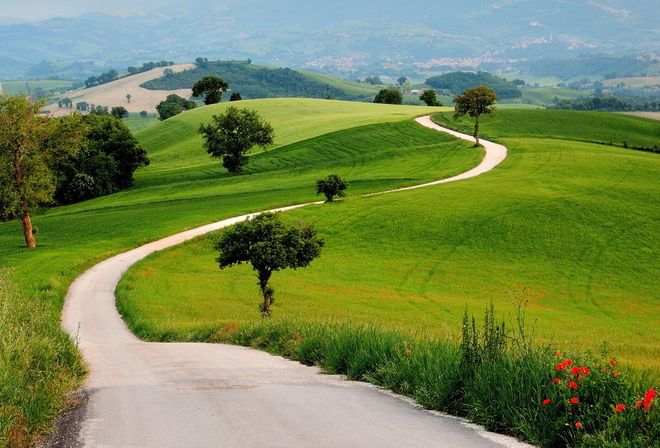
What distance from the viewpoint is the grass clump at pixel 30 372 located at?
8.05 m

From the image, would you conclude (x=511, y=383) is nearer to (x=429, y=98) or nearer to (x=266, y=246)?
(x=266, y=246)

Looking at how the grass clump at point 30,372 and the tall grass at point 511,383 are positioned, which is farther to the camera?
the grass clump at point 30,372

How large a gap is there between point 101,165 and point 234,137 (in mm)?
22019

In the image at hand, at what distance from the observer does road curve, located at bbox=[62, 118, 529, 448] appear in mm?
7562

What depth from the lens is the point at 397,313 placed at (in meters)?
35.1

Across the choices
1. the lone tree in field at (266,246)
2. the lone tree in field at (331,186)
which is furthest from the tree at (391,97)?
the lone tree in field at (266,246)

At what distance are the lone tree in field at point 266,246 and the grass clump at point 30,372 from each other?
1944 cm

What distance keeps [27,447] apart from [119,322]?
2516cm

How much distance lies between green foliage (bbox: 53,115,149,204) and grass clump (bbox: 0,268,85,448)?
273 ft

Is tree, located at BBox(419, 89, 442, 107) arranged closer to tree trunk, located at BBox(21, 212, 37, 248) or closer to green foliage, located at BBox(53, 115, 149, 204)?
green foliage, located at BBox(53, 115, 149, 204)

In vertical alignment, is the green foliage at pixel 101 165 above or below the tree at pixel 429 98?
below

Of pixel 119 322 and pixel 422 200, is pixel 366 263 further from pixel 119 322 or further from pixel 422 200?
pixel 119 322

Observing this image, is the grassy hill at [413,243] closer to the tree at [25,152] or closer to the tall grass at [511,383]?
the tall grass at [511,383]

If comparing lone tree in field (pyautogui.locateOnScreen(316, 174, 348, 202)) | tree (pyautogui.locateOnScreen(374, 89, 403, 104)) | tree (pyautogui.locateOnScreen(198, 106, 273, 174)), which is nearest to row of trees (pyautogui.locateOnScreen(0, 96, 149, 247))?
lone tree in field (pyautogui.locateOnScreen(316, 174, 348, 202))
